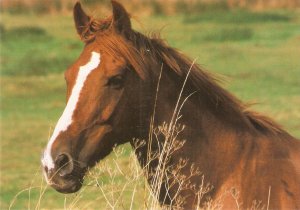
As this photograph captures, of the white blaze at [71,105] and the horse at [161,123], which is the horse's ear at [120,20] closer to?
the horse at [161,123]

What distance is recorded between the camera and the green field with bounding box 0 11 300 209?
1456 cm

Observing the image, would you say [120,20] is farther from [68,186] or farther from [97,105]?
[68,186]

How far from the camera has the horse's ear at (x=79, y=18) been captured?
5.97 meters

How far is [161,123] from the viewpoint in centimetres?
579

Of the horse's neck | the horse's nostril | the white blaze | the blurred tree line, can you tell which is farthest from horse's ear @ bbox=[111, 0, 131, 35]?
the blurred tree line

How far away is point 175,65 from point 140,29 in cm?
1347

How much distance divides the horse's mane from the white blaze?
4.5 inches

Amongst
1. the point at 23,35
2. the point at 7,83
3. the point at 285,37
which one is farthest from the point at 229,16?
the point at 7,83

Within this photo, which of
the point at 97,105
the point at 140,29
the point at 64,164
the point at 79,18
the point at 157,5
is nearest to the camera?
Result: the point at 64,164

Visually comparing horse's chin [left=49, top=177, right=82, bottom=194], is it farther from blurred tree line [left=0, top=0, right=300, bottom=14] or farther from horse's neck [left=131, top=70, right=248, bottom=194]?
blurred tree line [left=0, top=0, right=300, bottom=14]

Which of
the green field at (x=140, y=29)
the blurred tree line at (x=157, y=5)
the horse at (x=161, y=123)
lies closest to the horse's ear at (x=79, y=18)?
the horse at (x=161, y=123)

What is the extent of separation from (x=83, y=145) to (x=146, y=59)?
0.61m

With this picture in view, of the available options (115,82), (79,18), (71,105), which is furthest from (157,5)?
(71,105)

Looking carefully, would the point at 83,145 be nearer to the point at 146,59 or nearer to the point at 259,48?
the point at 146,59
